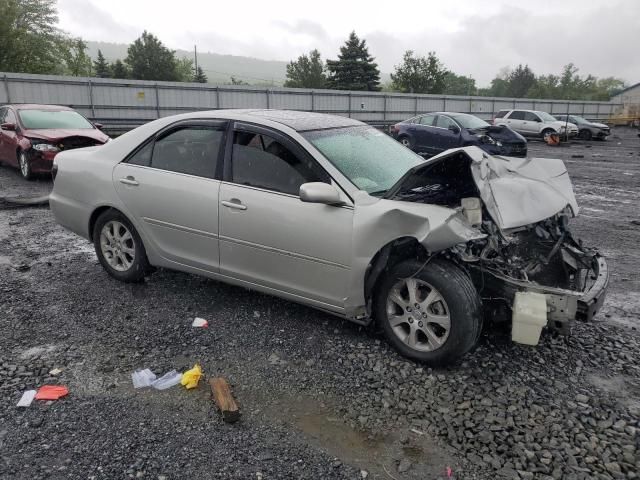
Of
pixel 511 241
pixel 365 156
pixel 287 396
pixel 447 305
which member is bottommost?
Result: pixel 287 396

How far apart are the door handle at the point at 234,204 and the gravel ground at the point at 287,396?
932 mm

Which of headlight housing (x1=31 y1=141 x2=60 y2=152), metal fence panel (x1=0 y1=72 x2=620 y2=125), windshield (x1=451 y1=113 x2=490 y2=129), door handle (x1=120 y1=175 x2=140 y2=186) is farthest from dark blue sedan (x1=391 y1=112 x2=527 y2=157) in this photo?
door handle (x1=120 y1=175 x2=140 y2=186)

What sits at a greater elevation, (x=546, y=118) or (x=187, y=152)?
(x=546, y=118)

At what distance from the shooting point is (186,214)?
403cm

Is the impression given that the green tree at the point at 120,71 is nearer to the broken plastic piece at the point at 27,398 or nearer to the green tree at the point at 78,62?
the green tree at the point at 78,62

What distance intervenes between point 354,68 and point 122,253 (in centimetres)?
5662

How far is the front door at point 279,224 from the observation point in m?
3.40

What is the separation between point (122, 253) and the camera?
4656mm

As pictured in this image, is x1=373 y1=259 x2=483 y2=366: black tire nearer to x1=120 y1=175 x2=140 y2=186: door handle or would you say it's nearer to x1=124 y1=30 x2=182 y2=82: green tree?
x1=120 y1=175 x2=140 y2=186: door handle

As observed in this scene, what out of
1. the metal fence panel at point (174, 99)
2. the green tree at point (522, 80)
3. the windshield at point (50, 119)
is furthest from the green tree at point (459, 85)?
the windshield at point (50, 119)

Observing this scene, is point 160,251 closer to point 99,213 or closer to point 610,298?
point 99,213

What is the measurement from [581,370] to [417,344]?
1.10m

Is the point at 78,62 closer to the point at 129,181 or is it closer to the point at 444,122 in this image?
the point at 444,122

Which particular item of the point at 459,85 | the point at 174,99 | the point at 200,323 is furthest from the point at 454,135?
the point at 459,85
